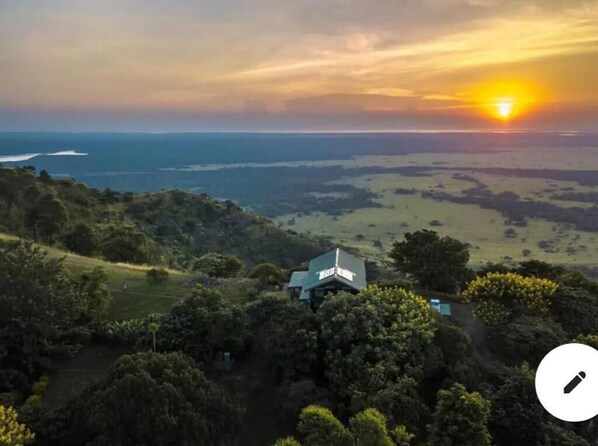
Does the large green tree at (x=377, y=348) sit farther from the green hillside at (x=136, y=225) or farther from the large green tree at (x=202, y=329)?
the green hillside at (x=136, y=225)

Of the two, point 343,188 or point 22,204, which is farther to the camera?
point 343,188

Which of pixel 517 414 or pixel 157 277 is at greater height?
pixel 157 277

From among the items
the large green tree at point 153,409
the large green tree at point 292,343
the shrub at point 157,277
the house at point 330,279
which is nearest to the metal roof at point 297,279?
the house at point 330,279

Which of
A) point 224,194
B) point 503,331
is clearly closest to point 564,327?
point 503,331

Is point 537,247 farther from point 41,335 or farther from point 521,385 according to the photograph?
point 41,335

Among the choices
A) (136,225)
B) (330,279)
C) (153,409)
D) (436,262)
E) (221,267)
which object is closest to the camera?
(153,409)

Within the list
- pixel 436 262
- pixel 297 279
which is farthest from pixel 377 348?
pixel 436 262

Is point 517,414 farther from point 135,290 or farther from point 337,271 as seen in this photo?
point 135,290
